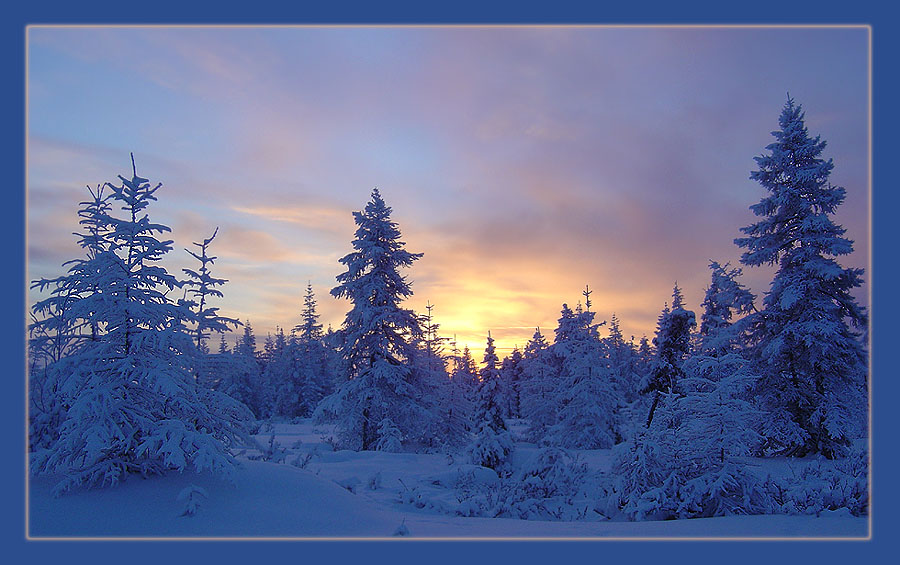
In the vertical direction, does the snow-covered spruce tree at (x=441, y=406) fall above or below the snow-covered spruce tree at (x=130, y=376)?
below

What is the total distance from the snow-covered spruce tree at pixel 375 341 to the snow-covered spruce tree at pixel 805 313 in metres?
13.3

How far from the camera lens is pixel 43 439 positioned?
310 inches

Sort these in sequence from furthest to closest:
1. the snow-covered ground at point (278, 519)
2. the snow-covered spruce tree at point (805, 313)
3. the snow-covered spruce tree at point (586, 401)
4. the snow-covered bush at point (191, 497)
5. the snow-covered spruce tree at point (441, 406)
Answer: the snow-covered spruce tree at point (586, 401) < the snow-covered spruce tree at point (441, 406) < the snow-covered spruce tree at point (805, 313) < the snow-covered bush at point (191, 497) < the snow-covered ground at point (278, 519)

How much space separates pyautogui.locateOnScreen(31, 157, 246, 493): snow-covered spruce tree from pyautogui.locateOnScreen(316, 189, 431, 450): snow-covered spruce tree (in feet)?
38.9

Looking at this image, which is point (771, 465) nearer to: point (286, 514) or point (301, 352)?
point (286, 514)

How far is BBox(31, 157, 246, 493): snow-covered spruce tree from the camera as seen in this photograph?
279 inches

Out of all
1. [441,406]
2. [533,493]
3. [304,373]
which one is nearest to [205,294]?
[533,493]

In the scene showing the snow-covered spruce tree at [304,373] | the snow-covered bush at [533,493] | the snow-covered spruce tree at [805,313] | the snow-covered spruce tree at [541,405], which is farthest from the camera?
the snow-covered spruce tree at [304,373]

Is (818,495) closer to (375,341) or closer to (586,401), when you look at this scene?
(375,341)

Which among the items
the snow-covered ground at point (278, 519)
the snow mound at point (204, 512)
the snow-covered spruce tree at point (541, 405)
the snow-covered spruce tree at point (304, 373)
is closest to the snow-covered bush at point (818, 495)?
the snow-covered ground at point (278, 519)

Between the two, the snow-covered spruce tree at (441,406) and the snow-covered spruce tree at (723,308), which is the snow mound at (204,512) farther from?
the snow-covered spruce tree at (441,406)

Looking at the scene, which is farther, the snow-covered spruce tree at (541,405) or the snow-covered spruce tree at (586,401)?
the snow-covered spruce tree at (541,405)

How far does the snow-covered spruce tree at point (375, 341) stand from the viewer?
20000mm

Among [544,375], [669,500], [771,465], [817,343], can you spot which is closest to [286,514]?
[669,500]
